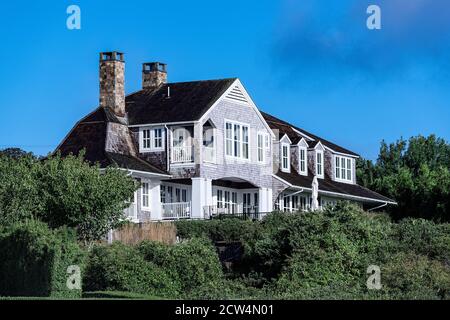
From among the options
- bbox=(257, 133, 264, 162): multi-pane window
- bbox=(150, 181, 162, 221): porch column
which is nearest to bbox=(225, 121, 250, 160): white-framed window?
bbox=(257, 133, 264, 162): multi-pane window

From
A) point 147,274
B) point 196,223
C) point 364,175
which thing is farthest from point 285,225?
point 364,175

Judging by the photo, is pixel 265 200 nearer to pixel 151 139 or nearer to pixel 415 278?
pixel 151 139

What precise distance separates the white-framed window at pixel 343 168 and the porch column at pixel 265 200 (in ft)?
31.6

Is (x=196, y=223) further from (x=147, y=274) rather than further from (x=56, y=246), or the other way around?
(x=56, y=246)

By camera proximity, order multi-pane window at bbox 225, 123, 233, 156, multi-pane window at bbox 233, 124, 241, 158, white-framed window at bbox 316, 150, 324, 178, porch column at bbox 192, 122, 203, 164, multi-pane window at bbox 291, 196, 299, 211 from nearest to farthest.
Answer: porch column at bbox 192, 122, 203, 164 < multi-pane window at bbox 225, 123, 233, 156 < multi-pane window at bbox 233, 124, 241, 158 < multi-pane window at bbox 291, 196, 299, 211 < white-framed window at bbox 316, 150, 324, 178

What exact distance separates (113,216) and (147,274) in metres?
7.86

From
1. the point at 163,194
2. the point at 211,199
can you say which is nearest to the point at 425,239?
the point at 211,199

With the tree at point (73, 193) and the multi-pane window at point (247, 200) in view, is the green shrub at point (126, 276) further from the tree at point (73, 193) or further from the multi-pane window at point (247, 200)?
the multi-pane window at point (247, 200)

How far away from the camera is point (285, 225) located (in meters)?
40.3

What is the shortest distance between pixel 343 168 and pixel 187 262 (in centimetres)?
3431

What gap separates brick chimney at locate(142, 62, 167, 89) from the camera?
6406 cm

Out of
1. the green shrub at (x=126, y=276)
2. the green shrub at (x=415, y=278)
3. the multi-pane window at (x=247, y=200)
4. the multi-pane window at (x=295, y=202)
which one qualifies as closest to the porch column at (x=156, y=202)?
the multi-pane window at (x=247, y=200)

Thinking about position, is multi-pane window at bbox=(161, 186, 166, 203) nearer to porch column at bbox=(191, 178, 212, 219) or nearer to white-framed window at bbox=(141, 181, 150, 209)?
white-framed window at bbox=(141, 181, 150, 209)

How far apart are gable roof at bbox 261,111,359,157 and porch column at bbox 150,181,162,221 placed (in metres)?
10.9
